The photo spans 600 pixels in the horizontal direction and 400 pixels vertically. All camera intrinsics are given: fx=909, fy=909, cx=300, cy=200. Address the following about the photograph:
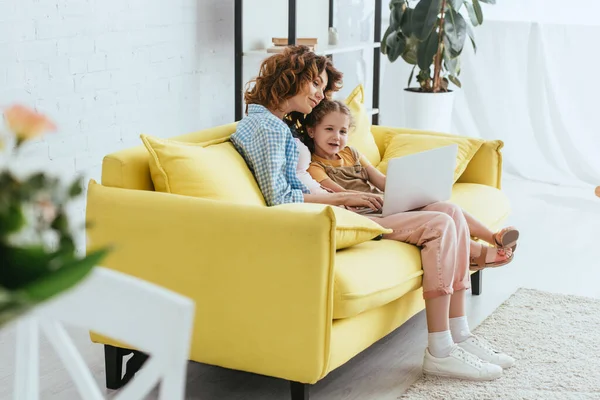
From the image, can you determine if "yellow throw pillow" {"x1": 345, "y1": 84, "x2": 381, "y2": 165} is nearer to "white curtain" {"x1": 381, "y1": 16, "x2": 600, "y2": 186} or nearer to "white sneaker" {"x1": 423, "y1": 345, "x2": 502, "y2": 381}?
"white sneaker" {"x1": 423, "y1": 345, "x2": 502, "y2": 381}

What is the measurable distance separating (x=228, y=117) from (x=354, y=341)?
2325 millimetres

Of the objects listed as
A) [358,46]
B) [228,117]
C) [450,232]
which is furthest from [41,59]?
[358,46]

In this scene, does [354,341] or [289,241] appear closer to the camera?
[289,241]

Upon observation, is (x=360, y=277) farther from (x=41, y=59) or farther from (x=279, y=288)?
(x=41, y=59)

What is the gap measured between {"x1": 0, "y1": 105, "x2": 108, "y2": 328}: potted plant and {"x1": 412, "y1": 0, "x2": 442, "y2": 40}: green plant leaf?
170 inches

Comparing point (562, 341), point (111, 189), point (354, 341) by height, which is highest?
point (111, 189)

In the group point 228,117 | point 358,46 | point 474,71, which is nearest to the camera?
point 228,117

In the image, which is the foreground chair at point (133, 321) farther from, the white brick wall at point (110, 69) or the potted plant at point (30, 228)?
the white brick wall at point (110, 69)

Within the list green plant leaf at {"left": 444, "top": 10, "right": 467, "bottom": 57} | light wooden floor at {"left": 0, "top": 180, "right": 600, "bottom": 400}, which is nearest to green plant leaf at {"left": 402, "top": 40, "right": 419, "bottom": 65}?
green plant leaf at {"left": 444, "top": 10, "right": 467, "bottom": 57}

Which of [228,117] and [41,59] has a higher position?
[41,59]

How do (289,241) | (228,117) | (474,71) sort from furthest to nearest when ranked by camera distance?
(474,71), (228,117), (289,241)

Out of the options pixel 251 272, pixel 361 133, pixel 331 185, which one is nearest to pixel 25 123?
pixel 251 272

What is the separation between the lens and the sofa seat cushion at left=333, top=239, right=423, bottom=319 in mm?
2440

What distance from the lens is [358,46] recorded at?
500 centimetres
